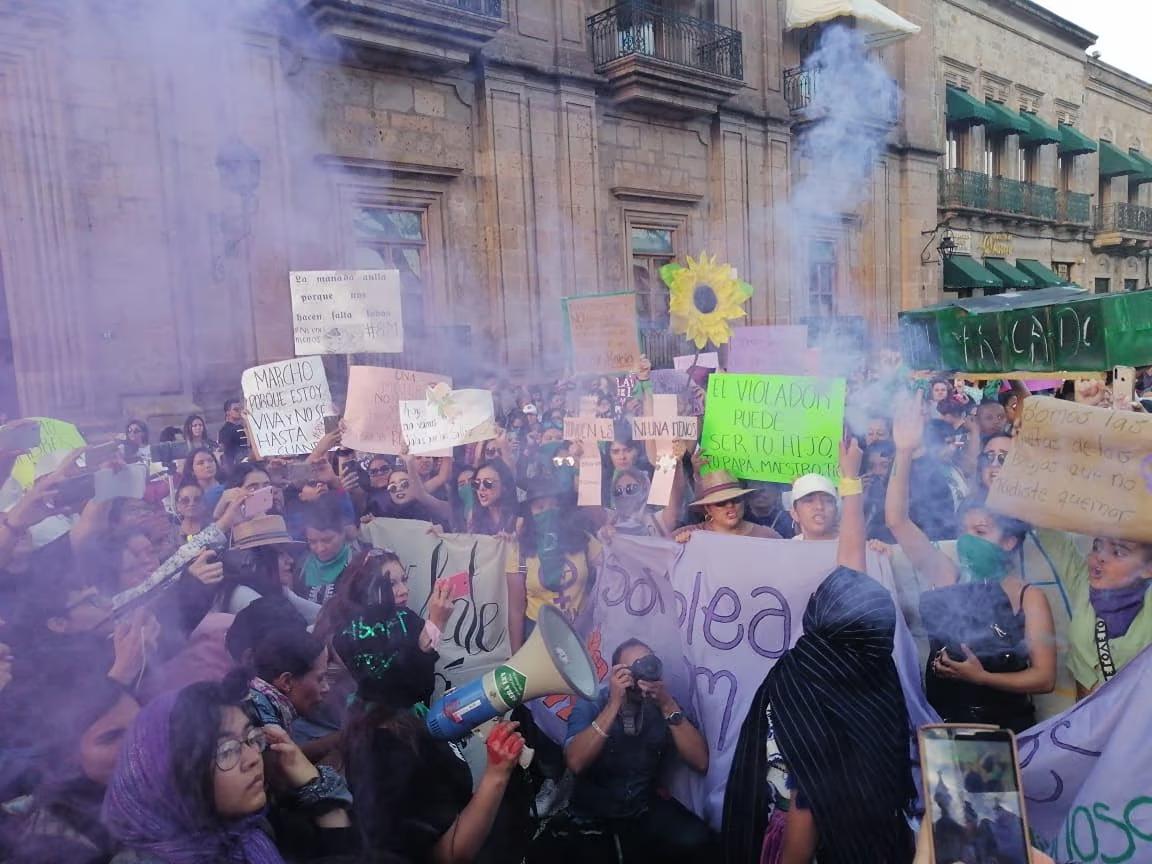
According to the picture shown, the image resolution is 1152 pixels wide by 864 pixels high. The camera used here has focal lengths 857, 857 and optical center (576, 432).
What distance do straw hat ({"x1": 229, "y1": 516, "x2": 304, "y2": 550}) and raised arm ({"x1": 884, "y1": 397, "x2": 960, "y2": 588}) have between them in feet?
7.28

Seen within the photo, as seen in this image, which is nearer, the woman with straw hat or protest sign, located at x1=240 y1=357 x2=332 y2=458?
the woman with straw hat

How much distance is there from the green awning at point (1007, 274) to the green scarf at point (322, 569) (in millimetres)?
16769

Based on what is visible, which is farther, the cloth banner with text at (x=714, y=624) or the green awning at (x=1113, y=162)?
the green awning at (x=1113, y=162)

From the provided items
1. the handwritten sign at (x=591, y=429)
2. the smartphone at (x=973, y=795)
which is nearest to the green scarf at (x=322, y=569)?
the handwritten sign at (x=591, y=429)

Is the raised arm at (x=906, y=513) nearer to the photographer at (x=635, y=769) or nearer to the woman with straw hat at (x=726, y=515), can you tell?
the woman with straw hat at (x=726, y=515)

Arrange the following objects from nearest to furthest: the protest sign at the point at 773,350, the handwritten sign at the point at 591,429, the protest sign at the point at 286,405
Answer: the handwritten sign at the point at 591,429, the protest sign at the point at 286,405, the protest sign at the point at 773,350

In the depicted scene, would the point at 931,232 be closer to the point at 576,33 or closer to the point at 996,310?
the point at 576,33

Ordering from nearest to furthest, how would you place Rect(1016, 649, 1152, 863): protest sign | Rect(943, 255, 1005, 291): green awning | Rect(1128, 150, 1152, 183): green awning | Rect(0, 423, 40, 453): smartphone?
Rect(1016, 649, 1152, 863): protest sign, Rect(0, 423, 40, 453): smartphone, Rect(943, 255, 1005, 291): green awning, Rect(1128, 150, 1152, 183): green awning

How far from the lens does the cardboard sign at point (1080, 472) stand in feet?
7.00

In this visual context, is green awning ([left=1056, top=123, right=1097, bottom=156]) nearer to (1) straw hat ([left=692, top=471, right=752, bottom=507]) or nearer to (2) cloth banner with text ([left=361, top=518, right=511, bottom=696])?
(1) straw hat ([left=692, top=471, right=752, bottom=507])

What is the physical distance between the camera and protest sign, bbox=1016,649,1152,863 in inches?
74.9

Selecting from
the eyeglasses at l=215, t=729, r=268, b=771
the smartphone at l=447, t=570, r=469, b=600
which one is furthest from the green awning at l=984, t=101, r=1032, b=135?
the eyeglasses at l=215, t=729, r=268, b=771

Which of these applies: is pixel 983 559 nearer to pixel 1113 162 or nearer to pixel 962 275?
pixel 962 275

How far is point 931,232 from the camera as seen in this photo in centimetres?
1383
